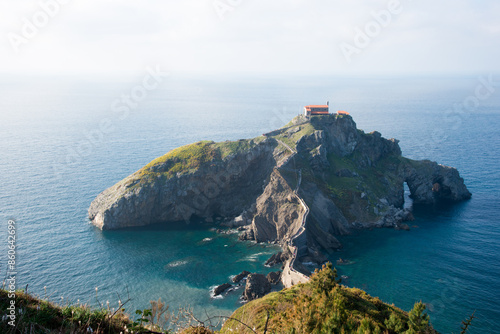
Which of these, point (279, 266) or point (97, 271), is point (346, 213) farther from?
point (97, 271)

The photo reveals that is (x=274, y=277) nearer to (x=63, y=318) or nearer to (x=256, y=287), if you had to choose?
(x=256, y=287)

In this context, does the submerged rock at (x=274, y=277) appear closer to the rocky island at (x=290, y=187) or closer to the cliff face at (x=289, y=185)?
the rocky island at (x=290, y=187)

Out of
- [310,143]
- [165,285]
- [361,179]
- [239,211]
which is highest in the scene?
[310,143]

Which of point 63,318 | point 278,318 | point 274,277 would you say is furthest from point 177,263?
point 63,318

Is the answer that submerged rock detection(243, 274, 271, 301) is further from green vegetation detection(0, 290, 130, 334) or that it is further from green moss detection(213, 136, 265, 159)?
green vegetation detection(0, 290, 130, 334)

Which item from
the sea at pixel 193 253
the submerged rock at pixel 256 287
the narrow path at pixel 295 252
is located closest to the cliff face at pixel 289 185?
the narrow path at pixel 295 252

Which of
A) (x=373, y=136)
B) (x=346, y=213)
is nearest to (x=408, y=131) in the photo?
(x=373, y=136)
